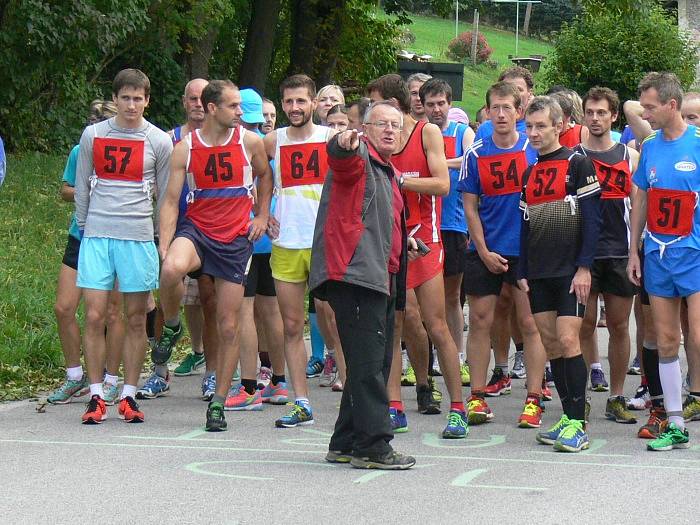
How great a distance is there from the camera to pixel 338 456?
7.40 meters

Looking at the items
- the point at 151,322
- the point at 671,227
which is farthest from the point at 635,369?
the point at 151,322

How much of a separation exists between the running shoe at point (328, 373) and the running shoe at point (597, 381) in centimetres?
193

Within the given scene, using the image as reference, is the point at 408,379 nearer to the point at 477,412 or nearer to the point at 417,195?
the point at 477,412

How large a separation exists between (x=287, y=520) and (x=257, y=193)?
11.0 feet

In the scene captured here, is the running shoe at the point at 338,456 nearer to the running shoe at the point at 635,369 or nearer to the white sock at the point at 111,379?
the white sock at the point at 111,379

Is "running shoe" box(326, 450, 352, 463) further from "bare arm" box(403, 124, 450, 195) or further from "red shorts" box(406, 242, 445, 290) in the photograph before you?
"bare arm" box(403, 124, 450, 195)

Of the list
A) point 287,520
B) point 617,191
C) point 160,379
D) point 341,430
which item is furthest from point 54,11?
point 287,520

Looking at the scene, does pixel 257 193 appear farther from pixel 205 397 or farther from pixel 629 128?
pixel 629 128

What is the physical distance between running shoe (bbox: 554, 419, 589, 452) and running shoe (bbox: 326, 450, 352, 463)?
1230 mm

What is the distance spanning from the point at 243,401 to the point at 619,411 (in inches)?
96.8

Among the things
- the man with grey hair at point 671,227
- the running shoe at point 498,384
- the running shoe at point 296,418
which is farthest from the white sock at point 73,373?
the man with grey hair at point 671,227

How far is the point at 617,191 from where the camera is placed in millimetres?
9398

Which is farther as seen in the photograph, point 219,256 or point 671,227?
point 219,256

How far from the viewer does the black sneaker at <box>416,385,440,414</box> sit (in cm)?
909
